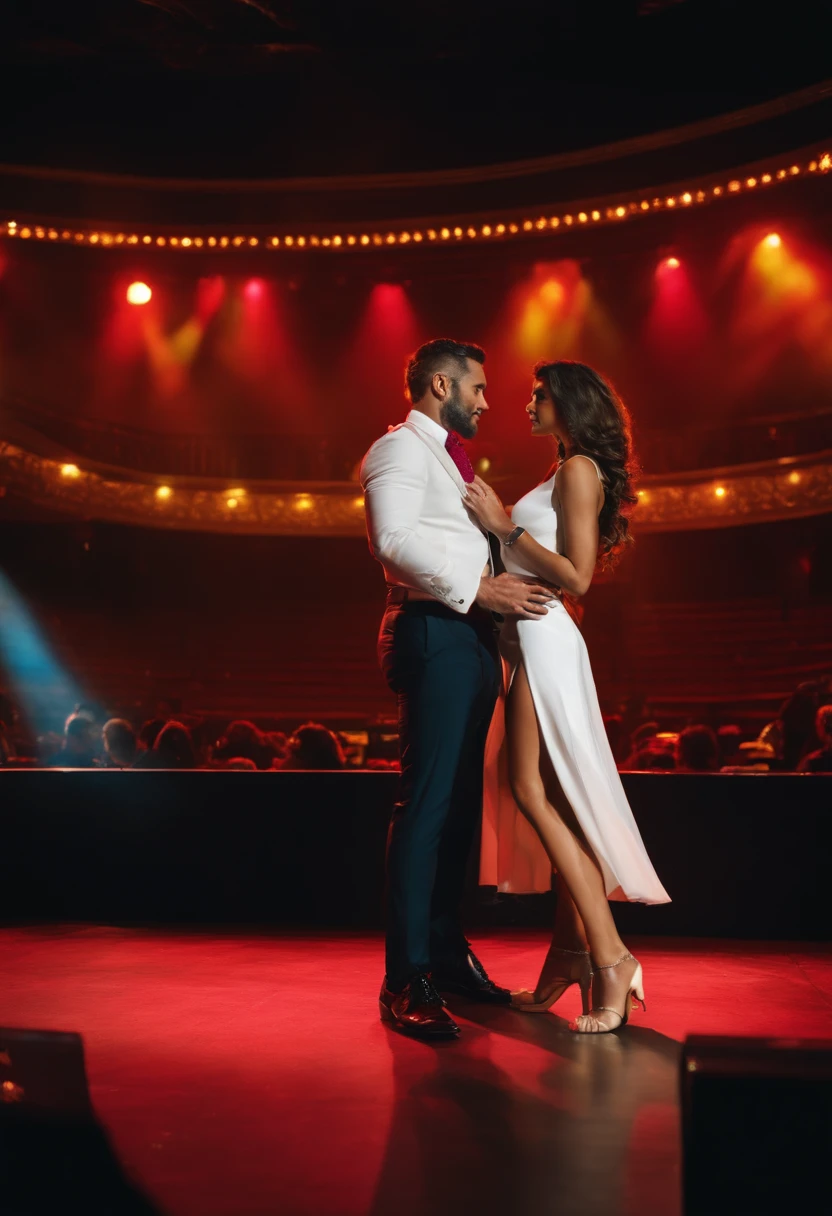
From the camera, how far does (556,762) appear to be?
2.25 meters

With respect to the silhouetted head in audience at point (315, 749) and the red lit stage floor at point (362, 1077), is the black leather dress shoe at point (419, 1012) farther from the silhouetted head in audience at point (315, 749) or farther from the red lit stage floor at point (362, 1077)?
the silhouetted head in audience at point (315, 749)

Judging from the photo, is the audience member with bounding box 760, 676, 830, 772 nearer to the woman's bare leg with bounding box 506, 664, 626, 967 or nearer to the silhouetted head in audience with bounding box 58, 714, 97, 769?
the woman's bare leg with bounding box 506, 664, 626, 967

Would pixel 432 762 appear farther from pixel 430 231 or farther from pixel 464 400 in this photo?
pixel 430 231

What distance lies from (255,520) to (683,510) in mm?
6467

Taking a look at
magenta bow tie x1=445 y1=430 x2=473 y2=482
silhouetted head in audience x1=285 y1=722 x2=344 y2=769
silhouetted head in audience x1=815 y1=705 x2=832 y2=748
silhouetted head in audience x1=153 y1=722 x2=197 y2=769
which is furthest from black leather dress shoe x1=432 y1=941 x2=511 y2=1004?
silhouetted head in audience x1=815 y1=705 x2=832 y2=748

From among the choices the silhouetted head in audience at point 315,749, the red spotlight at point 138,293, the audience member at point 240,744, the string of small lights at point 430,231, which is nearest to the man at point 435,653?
the silhouetted head in audience at point 315,749

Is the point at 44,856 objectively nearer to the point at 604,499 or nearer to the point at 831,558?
the point at 604,499

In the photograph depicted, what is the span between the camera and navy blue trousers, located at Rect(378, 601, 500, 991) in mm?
2166

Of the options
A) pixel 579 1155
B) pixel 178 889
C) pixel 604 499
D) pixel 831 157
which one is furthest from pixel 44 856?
pixel 831 157

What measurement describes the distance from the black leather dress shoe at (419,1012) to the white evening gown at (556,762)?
386mm

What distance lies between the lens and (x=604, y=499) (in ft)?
7.90

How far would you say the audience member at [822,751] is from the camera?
3.79 m

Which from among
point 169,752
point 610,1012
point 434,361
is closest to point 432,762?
point 610,1012

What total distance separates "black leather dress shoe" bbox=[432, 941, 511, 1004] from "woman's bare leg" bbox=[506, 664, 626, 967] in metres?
0.24
